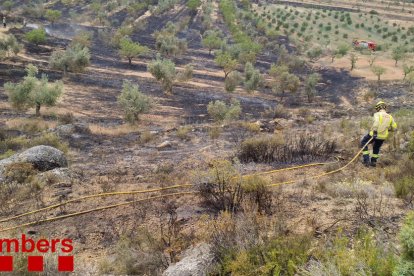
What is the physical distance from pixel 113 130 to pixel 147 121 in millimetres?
3197

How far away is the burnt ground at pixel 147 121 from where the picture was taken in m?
8.14

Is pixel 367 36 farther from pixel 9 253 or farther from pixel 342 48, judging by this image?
pixel 9 253

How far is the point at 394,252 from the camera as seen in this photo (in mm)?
4629

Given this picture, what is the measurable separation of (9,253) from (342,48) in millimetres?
40656

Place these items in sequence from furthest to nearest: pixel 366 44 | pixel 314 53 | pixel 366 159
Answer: pixel 366 44 < pixel 314 53 < pixel 366 159

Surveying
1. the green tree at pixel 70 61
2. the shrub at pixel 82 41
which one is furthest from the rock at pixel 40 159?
the shrub at pixel 82 41

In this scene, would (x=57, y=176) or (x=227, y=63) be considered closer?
(x=57, y=176)

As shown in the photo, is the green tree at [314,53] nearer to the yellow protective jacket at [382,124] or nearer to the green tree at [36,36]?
the green tree at [36,36]

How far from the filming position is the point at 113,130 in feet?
64.7

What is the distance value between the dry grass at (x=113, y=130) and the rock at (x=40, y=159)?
273 inches

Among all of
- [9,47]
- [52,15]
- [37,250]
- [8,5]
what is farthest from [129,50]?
[37,250]

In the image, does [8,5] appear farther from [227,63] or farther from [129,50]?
[227,63]

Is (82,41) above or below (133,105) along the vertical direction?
above

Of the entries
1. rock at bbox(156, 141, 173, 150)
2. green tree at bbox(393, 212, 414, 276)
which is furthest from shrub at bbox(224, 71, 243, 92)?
green tree at bbox(393, 212, 414, 276)
